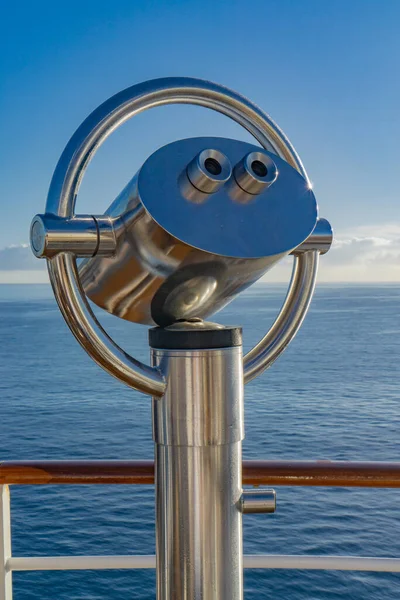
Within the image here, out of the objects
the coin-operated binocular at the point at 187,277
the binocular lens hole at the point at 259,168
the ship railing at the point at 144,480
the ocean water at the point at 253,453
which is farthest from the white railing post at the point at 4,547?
the ocean water at the point at 253,453

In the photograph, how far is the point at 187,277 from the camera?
2.00ft

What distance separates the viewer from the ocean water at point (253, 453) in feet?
48.0

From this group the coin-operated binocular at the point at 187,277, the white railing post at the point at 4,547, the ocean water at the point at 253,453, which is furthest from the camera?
the ocean water at the point at 253,453

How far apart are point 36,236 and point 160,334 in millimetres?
139

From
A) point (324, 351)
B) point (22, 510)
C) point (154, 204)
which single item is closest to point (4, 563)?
point (154, 204)

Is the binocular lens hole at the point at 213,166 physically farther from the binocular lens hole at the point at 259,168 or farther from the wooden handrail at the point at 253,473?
the wooden handrail at the point at 253,473

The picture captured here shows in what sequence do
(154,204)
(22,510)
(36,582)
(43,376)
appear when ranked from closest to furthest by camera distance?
(154,204) → (36,582) → (22,510) → (43,376)

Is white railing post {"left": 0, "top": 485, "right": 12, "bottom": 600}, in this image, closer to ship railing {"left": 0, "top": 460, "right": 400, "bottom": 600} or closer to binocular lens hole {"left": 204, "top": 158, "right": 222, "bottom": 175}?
ship railing {"left": 0, "top": 460, "right": 400, "bottom": 600}

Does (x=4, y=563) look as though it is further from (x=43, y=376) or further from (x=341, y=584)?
(x=43, y=376)

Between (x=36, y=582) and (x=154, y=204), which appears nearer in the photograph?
(x=154, y=204)

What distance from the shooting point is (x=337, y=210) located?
5150 centimetres

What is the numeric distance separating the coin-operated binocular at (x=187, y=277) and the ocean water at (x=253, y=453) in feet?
45.1

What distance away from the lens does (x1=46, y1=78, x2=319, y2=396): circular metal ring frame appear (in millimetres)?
614

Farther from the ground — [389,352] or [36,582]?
[389,352]
